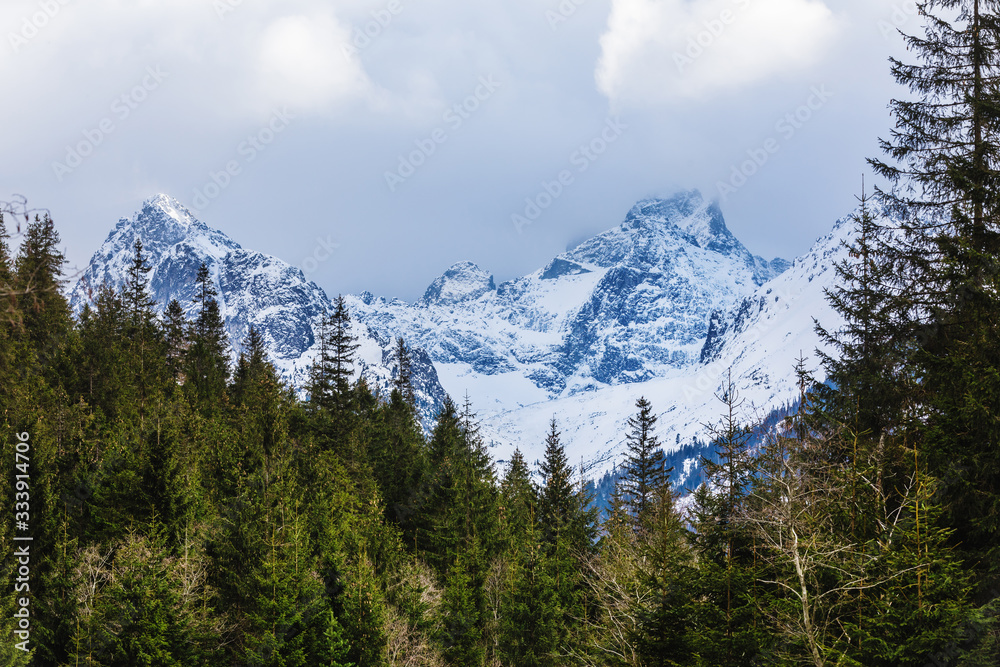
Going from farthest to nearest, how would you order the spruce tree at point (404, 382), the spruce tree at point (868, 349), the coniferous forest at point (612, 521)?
the spruce tree at point (404, 382)
the spruce tree at point (868, 349)
the coniferous forest at point (612, 521)

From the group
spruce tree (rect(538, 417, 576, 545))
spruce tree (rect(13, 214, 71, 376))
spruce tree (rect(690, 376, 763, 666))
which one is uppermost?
spruce tree (rect(13, 214, 71, 376))

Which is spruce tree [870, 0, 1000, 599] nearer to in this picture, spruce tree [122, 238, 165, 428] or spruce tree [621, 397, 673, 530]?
spruce tree [621, 397, 673, 530]

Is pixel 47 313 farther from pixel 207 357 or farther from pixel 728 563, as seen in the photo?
pixel 728 563

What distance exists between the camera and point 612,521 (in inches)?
1469

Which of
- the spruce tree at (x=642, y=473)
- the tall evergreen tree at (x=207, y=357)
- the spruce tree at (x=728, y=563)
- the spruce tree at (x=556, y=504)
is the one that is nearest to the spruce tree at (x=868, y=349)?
the spruce tree at (x=728, y=563)

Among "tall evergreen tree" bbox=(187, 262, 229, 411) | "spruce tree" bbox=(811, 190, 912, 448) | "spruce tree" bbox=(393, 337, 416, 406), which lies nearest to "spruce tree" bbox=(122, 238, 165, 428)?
"tall evergreen tree" bbox=(187, 262, 229, 411)

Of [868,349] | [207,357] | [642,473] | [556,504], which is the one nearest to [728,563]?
[868,349]

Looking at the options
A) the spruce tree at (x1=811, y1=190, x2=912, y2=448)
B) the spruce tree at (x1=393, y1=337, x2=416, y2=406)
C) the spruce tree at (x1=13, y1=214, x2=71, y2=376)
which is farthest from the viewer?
the spruce tree at (x1=393, y1=337, x2=416, y2=406)

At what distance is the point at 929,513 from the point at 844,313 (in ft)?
26.5

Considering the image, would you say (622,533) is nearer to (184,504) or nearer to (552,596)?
(552,596)

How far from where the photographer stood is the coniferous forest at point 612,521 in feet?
48.5

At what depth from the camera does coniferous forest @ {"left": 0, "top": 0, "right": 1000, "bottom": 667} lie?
14773 millimetres

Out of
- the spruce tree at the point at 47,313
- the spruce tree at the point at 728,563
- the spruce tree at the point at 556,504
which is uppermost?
the spruce tree at the point at 47,313

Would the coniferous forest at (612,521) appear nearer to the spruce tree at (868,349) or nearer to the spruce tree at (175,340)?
the spruce tree at (868,349)
